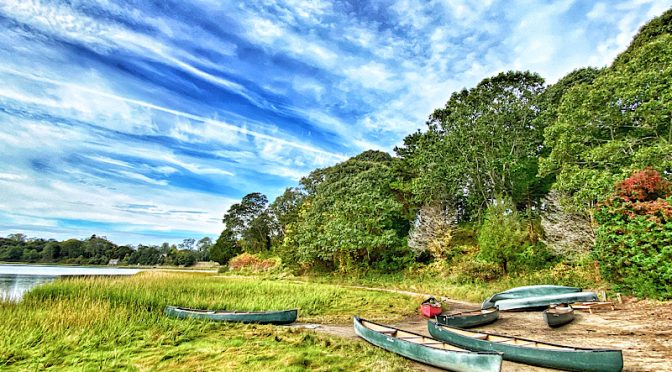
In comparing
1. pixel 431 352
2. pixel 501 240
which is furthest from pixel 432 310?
pixel 501 240

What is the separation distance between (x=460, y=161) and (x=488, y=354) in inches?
857

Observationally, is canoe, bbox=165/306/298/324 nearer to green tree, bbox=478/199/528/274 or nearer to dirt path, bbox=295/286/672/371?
dirt path, bbox=295/286/672/371

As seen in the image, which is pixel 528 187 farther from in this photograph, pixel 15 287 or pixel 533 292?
pixel 15 287

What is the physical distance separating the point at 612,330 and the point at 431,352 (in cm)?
628

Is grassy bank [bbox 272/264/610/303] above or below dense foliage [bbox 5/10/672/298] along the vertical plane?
below

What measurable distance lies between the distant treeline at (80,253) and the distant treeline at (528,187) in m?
42.3

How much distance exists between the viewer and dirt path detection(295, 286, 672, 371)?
6.36m

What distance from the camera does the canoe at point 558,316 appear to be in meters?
9.55

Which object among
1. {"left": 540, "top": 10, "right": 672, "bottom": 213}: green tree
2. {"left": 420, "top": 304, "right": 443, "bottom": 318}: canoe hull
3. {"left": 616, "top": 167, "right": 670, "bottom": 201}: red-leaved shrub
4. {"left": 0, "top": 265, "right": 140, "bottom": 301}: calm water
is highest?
{"left": 540, "top": 10, "right": 672, "bottom": 213}: green tree

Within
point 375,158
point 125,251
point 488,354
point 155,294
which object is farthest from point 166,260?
point 488,354

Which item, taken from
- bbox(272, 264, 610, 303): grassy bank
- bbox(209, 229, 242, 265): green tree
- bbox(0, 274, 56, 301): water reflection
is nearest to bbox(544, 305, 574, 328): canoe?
bbox(272, 264, 610, 303): grassy bank

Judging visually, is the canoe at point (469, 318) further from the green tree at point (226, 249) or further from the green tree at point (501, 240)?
the green tree at point (226, 249)

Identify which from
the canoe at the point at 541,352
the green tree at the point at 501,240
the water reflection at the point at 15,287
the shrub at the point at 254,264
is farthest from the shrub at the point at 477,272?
the water reflection at the point at 15,287

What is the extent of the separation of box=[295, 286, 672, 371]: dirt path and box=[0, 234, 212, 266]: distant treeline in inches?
2291
